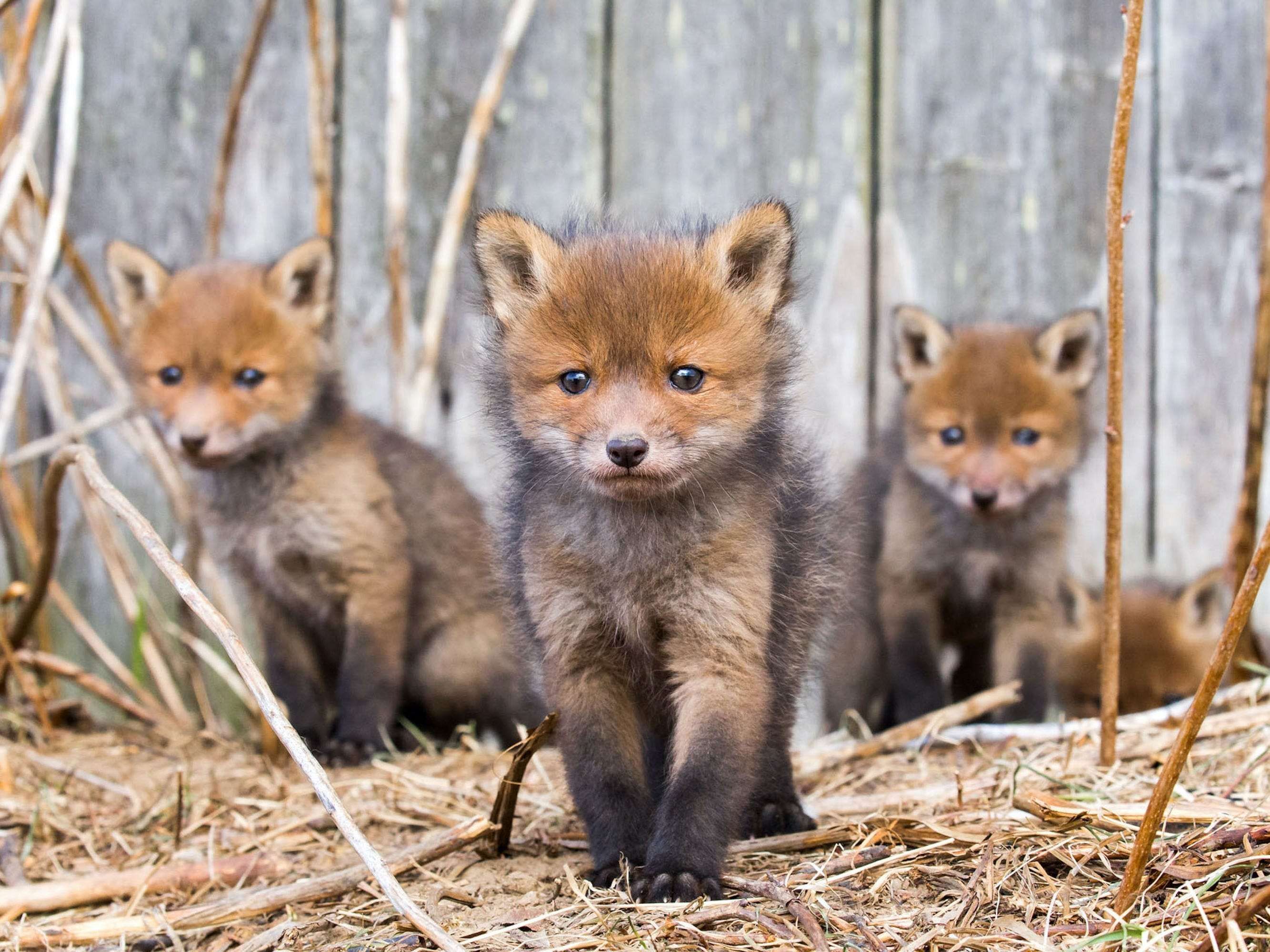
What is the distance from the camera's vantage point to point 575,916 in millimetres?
2559

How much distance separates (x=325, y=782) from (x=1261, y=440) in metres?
3.02

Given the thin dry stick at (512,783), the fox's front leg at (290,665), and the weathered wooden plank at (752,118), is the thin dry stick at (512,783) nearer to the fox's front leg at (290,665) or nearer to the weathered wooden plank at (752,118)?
the fox's front leg at (290,665)

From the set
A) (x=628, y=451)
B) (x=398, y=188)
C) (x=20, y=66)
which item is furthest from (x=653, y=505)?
(x=20, y=66)

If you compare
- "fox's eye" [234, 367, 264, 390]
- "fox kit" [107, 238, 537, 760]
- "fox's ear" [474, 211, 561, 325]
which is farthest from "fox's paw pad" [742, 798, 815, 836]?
"fox's eye" [234, 367, 264, 390]

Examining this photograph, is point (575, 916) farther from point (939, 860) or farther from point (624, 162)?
point (624, 162)

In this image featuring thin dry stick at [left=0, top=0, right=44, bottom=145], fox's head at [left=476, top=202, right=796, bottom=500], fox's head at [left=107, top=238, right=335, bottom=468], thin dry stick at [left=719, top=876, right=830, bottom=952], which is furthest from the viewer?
fox's head at [left=107, top=238, right=335, bottom=468]

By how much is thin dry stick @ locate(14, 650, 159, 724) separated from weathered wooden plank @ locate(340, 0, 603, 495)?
158 centimetres

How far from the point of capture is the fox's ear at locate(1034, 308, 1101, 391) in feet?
16.1

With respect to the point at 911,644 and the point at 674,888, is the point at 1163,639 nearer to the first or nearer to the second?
the point at 911,644

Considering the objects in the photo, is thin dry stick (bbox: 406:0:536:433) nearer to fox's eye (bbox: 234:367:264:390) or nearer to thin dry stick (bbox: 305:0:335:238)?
thin dry stick (bbox: 305:0:335:238)

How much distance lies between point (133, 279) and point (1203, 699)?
161 inches

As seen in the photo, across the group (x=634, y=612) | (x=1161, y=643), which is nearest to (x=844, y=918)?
(x=634, y=612)

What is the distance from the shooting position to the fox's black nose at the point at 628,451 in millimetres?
2693

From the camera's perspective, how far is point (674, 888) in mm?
2545
